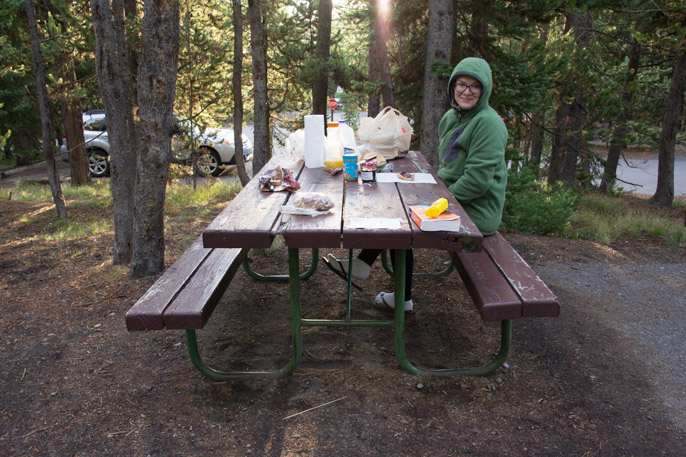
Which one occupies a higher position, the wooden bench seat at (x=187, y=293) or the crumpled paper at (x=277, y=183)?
the crumpled paper at (x=277, y=183)

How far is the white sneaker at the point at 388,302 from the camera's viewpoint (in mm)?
3678

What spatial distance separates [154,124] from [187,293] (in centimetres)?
182

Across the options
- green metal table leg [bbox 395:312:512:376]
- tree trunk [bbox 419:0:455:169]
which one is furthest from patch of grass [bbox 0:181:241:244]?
green metal table leg [bbox 395:312:512:376]

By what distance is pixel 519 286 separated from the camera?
2709 millimetres

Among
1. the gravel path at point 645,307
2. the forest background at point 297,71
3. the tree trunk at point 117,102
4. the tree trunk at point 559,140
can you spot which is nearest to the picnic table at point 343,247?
the gravel path at point 645,307

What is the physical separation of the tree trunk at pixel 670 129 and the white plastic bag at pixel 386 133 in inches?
284

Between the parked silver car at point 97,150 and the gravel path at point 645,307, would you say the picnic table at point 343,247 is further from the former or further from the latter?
the parked silver car at point 97,150

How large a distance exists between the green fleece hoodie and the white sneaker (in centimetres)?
77

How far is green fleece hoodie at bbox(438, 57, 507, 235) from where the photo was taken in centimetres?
305

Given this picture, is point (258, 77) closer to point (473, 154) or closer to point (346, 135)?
point (346, 135)

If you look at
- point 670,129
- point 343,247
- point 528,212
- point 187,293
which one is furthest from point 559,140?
point 187,293

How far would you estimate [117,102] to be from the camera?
4535 millimetres

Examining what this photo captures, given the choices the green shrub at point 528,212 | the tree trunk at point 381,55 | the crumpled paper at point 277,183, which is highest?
the tree trunk at point 381,55

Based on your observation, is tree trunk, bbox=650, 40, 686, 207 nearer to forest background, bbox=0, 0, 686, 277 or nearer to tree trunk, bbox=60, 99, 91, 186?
forest background, bbox=0, 0, 686, 277
